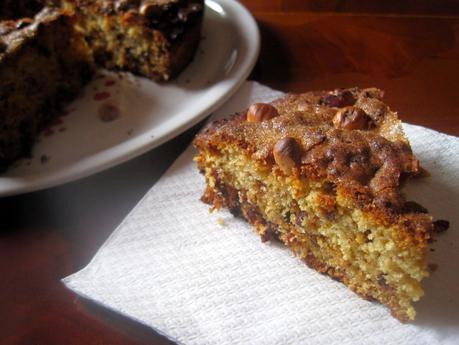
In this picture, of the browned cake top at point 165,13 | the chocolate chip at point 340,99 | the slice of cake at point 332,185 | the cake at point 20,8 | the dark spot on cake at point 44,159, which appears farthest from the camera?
the cake at point 20,8

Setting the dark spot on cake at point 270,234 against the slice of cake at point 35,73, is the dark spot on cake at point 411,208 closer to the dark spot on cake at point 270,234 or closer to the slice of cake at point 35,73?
the dark spot on cake at point 270,234

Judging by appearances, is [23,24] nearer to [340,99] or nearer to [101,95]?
[101,95]

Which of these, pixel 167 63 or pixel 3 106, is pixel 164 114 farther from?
pixel 3 106

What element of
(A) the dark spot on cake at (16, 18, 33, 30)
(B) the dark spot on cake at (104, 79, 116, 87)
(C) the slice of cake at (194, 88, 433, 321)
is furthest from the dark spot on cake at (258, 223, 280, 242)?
(A) the dark spot on cake at (16, 18, 33, 30)

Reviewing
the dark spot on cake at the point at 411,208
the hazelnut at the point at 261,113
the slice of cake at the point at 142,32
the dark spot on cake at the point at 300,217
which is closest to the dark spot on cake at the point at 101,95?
the slice of cake at the point at 142,32

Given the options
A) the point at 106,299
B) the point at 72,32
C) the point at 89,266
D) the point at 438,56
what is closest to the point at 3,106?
the point at 72,32

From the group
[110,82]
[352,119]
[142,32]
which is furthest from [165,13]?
[352,119]

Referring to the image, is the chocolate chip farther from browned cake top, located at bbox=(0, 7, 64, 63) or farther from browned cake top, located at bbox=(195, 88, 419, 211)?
browned cake top, located at bbox=(0, 7, 64, 63)
